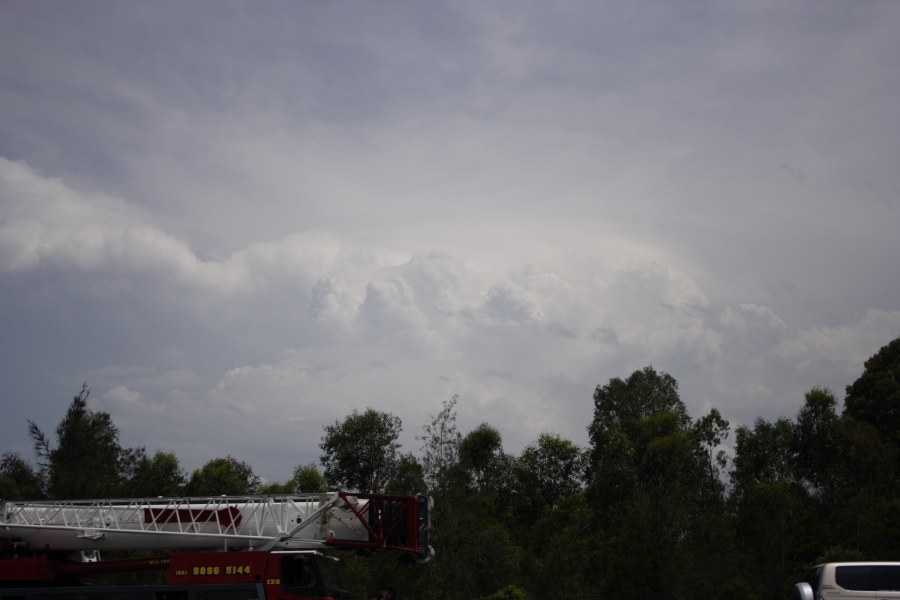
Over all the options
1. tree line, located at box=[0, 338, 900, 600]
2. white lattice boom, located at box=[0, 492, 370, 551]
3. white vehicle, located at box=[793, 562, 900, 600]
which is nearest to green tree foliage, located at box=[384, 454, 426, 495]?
tree line, located at box=[0, 338, 900, 600]

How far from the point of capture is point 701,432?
222 feet

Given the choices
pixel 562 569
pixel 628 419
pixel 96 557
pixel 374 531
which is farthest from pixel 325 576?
pixel 628 419

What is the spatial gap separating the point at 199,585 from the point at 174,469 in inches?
1776

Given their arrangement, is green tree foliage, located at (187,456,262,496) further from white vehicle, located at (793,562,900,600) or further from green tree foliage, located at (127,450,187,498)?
white vehicle, located at (793,562,900,600)

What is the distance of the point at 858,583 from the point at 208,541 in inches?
612

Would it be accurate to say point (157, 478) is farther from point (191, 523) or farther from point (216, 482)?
point (191, 523)

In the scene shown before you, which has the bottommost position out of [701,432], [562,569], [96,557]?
[562,569]

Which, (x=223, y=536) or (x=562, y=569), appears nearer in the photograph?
(x=223, y=536)

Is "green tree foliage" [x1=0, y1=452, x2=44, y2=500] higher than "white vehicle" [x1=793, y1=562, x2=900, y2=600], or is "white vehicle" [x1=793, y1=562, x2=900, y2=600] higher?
"green tree foliage" [x1=0, y1=452, x2=44, y2=500]

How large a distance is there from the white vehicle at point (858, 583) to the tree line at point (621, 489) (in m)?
13.5

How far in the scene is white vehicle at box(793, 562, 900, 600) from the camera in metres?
21.2

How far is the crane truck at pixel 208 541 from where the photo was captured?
66.8ft

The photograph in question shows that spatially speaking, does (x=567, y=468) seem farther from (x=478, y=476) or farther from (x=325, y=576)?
(x=325, y=576)

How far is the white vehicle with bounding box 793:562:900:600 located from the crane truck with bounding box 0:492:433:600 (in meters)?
9.50
